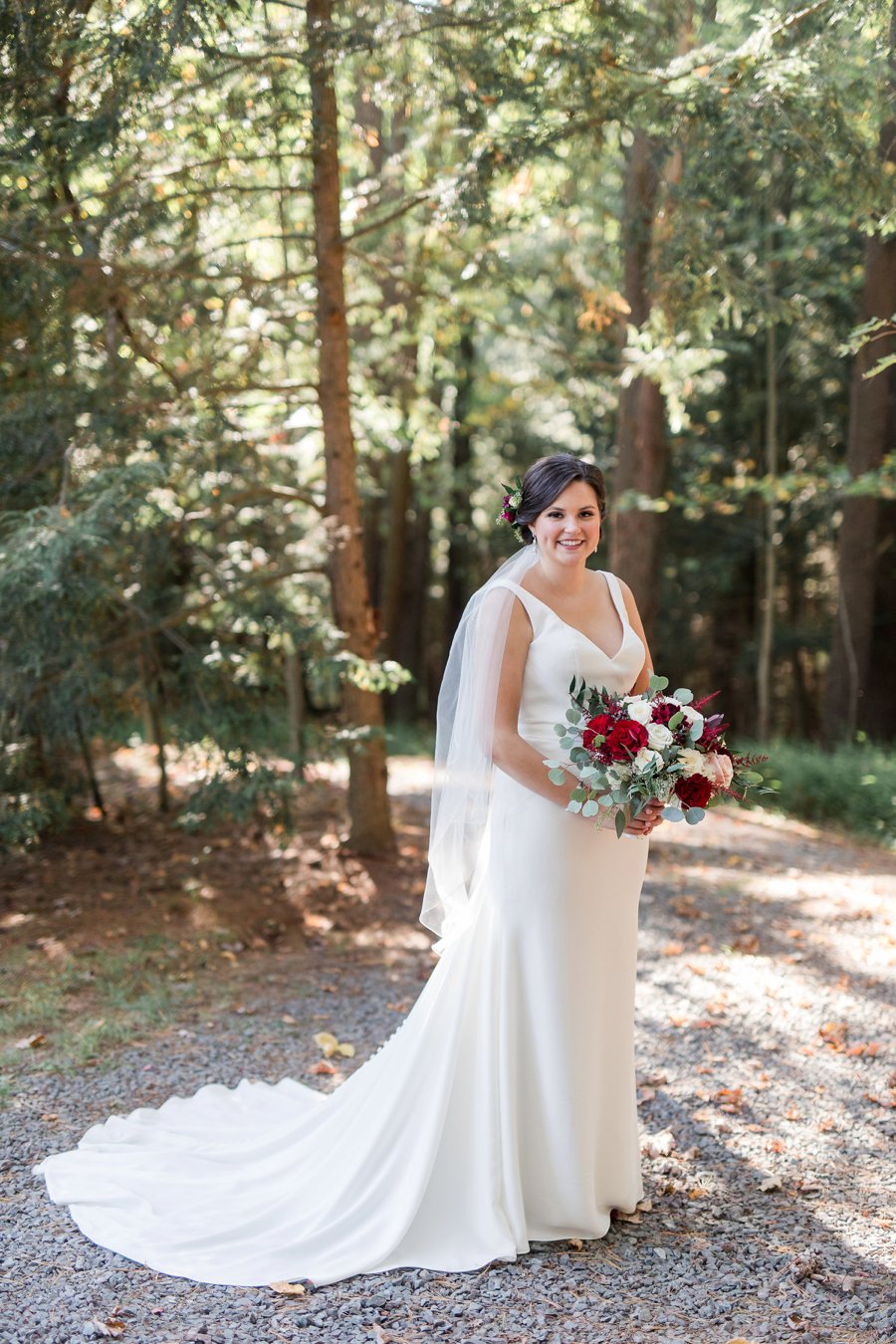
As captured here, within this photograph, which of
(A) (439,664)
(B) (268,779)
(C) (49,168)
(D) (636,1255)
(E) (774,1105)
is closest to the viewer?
(D) (636,1255)

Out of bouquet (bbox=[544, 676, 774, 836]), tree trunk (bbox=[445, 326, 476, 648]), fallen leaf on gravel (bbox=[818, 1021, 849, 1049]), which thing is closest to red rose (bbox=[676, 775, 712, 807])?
bouquet (bbox=[544, 676, 774, 836])

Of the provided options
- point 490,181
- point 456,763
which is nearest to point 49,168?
point 490,181

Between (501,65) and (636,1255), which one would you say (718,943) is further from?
(501,65)

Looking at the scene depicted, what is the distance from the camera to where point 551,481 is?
3686mm

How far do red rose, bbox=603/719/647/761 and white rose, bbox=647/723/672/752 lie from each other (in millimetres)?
21

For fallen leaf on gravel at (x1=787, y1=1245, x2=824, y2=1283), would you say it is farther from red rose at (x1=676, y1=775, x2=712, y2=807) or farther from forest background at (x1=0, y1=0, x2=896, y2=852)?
forest background at (x1=0, y1=0, x2=896, y2=852)

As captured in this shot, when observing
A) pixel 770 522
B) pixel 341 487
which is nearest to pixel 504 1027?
pixel 341 487

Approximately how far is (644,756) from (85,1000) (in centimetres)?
400

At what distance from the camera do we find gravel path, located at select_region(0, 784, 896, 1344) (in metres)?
3.21

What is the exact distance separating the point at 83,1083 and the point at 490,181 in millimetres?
5172

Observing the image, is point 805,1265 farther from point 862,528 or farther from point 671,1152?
point 862,528

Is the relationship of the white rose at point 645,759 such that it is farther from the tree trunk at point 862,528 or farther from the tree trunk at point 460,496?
the tree trunk at point 460,496

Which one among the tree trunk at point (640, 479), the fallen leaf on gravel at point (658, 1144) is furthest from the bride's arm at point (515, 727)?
the tree trunk at point (640, 479)

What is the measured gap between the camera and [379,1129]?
146 inches
